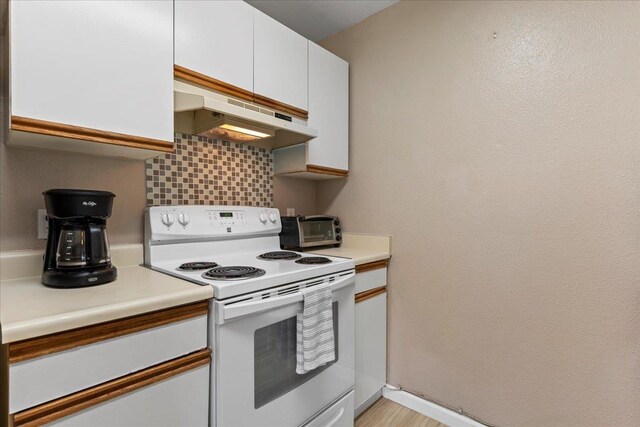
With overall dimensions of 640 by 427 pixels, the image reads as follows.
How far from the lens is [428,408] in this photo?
1.76 meters

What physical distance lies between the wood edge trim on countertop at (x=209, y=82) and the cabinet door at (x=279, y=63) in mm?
83

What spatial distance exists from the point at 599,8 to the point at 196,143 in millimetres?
1920

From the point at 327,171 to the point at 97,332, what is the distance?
1.48m

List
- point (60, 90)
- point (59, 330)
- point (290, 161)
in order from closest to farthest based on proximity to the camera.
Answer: point (59, 330), point (60, 90), point (290, 161)

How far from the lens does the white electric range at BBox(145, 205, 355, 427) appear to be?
106 centimetres

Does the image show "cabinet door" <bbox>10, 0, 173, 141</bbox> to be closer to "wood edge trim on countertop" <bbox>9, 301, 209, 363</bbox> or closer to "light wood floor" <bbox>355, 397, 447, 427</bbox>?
"wood edge trim on countertop" <bbox>9, 301, 209, 363</bbox>

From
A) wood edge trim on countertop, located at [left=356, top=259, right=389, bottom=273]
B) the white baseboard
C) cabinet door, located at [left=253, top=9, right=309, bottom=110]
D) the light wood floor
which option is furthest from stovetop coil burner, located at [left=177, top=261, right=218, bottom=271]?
the white baseboard

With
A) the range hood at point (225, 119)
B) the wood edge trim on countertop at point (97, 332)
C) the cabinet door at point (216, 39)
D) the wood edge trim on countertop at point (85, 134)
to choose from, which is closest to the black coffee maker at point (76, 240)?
the wood edge trim on countertop at point (85, 134)

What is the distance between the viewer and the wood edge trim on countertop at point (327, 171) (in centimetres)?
192

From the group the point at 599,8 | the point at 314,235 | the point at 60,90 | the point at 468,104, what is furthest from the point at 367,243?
the point at 60,90

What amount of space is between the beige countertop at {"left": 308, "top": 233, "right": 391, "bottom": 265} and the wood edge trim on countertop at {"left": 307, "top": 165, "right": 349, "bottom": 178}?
0.42m

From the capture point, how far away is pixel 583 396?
4.36 feet

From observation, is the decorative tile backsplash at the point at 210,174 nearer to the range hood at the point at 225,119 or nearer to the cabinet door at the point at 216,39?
the range hood at the point at 225,119

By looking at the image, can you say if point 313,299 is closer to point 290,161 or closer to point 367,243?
point 367,243
